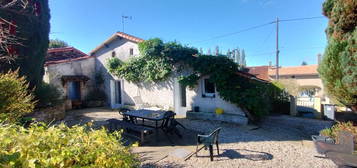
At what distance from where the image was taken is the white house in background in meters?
9.30

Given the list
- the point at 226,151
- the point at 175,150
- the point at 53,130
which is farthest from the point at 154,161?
the point at 53,130

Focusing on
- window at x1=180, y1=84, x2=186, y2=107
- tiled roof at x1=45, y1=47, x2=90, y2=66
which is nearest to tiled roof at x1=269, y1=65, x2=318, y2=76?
window at x1=180, y1=84, x2=186, y2=107

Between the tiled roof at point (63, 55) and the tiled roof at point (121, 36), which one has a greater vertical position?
the tiled roof at point (121, 36)

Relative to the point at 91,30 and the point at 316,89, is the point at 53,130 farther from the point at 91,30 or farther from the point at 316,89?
the point at 316,89

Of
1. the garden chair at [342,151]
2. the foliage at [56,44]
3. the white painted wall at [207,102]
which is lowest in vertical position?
the garden chair at [342,151]

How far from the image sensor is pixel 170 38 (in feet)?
34.6

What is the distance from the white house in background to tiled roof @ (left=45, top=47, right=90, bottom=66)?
1829mm

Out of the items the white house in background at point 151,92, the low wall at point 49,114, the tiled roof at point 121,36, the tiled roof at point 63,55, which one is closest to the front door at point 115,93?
the white house in background at point 151,92

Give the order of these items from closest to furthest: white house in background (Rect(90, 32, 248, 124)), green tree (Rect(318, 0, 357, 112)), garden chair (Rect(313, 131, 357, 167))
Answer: garden chair (Rect(313, 131, 357, 167))
green tree (Rect(318, 0, 357, 112))
white house in background (Rect(90, 32, 248, 124))

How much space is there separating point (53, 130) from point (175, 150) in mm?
3791

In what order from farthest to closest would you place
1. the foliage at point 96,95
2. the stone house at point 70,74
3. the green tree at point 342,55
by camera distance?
the foliage at point 96,95
the stone house at point 70,74
the green tree at point 342,55

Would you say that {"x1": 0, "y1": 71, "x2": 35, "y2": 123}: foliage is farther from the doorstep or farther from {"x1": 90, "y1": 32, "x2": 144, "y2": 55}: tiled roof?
{"x1": 90, "y1": 32, "x2": 144, "y2": 55}: tiled roof

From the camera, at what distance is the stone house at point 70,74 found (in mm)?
11625

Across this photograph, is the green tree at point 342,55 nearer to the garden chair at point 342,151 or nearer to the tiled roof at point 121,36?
the garden chair at point 342,151
